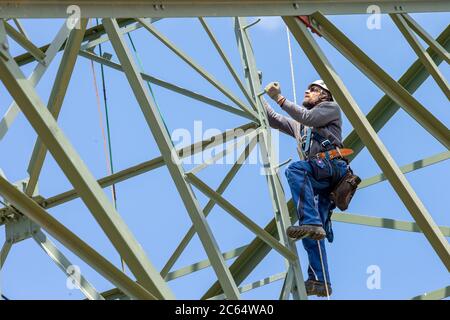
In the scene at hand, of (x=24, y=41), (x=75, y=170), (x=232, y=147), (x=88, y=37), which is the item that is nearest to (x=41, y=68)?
(x=24, y=41)

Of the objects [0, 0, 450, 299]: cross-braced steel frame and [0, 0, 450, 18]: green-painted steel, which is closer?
[0, 0, 450, 299]: cross-braced steel frame

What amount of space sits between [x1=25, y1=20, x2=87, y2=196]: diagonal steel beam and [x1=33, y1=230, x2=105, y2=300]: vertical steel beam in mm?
686

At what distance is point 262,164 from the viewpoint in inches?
534

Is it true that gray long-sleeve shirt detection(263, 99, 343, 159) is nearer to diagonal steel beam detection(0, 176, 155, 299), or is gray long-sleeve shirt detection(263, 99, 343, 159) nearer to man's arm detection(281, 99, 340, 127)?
man's arm detection(281, 99, 340, 127)

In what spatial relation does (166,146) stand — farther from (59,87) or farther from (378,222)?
(378,222)

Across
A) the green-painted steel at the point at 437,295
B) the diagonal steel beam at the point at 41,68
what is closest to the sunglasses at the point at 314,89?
the green-painted steel at the point at 437,295

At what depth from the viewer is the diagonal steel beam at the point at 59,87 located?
11.4 m

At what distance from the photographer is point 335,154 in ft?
43.7

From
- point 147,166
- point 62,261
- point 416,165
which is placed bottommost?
point 62,261

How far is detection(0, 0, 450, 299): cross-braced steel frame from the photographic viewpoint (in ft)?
28.5

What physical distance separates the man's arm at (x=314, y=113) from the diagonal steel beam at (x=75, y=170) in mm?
4676

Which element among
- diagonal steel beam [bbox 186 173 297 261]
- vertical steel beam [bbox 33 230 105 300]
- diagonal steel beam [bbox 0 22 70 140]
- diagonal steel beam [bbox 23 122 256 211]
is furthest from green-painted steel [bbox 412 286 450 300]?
diagonal steel beam [bbox 0 22 70 140]

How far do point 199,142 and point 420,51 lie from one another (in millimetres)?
4454
